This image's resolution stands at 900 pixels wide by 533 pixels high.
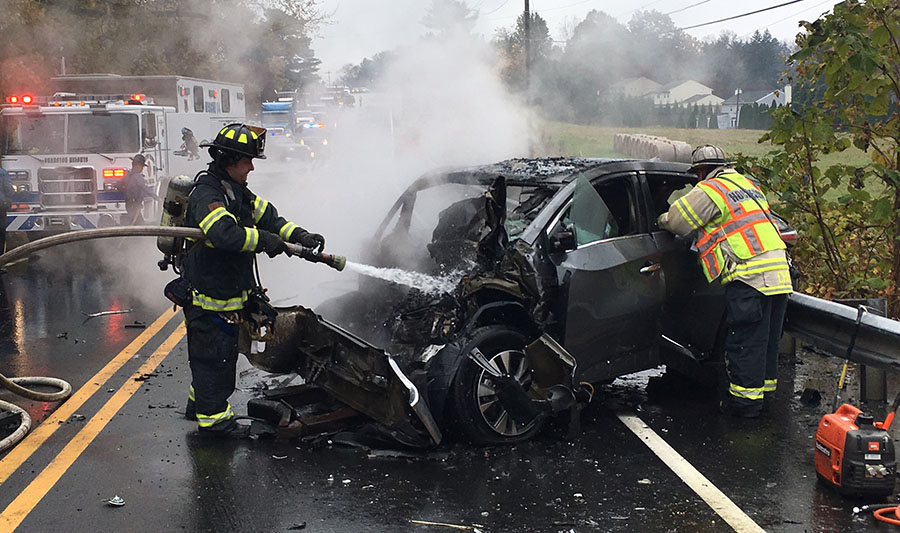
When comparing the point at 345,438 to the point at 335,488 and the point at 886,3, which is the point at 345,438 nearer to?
the point at 335,488

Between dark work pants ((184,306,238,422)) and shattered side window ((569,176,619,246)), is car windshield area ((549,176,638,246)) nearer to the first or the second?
shattered side window ((569,176,619,246))

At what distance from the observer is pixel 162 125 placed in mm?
17531

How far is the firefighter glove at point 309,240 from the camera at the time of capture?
617 cm

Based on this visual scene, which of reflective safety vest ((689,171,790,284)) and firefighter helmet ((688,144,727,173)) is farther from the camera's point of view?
firefighter helmet ((688,144,727,173))

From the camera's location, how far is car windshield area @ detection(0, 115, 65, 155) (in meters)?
16.0

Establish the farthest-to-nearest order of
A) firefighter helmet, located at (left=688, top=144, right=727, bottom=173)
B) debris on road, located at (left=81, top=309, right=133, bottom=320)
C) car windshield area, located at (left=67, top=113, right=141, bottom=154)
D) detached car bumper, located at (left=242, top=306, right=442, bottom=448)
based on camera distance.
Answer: car windshield area, located at (left=67, top=113, right=141, bottom=154) < debris on road, located at (left=81, top=309, right=133, bottom=320) < firefighter helmet, located at (left=688, top=144, right=727, bottom=173) < detached car bumper, located at (left=242, top=306, right=442, bottom=448)

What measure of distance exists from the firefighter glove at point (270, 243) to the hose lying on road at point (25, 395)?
1840 mm

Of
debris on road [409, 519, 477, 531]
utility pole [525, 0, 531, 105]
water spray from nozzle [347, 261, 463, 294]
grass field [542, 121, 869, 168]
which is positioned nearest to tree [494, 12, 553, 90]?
utility pole [525, 0, 531, 105]

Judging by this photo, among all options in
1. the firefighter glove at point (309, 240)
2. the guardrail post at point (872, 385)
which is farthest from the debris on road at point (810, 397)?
the firefighter glove at point (309, 240)

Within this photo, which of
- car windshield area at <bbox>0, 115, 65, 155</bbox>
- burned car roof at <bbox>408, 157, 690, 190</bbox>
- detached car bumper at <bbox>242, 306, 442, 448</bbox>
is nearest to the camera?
detached car bumper at <bbox>242, 306, 442, 448</bbox>

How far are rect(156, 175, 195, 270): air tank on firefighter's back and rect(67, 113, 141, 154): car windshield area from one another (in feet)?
33.9

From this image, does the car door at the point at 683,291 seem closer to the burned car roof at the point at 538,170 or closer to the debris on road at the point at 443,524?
the burned car roof at the point at 538,170

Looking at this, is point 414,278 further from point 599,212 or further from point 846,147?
point 846,147

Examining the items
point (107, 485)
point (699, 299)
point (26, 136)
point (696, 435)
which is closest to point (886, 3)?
point (699, 299)
